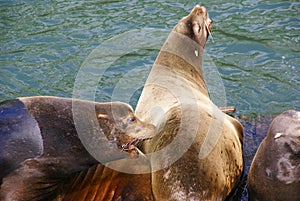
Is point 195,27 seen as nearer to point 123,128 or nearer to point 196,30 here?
point 196,30

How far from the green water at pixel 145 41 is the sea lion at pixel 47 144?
244 cm

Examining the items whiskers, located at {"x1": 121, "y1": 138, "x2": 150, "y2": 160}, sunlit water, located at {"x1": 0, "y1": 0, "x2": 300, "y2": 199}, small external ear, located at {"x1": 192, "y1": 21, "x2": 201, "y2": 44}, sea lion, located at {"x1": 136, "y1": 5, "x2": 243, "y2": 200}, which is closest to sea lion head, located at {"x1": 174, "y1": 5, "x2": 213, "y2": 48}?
small external ear, located at {"x1": 192, "y1": 21, "x2": 201, "y2": 44}

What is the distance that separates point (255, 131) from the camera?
512 cm

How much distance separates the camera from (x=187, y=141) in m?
3.93

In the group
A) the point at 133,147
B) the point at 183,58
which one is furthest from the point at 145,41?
the point at 133,147

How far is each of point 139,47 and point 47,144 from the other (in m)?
→ 4.14

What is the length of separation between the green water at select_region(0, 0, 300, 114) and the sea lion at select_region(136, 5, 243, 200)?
1.33m

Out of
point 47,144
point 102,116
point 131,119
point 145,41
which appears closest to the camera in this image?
point 47,144

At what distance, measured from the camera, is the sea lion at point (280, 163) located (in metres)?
3.79

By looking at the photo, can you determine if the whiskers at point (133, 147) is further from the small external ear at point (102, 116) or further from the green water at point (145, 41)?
the green water at point (145, 41)

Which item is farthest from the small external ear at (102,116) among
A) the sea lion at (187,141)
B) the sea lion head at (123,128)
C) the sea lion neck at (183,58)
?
the sea lion neck at (183,58)

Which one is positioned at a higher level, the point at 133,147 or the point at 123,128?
the point at 123,128

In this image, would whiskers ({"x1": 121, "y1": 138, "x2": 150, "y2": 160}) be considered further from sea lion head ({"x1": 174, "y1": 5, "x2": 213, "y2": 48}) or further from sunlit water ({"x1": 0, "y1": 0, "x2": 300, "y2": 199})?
sunlit water ({"x1": 0, "y1": 0, "x2": 300, "y2": 199})

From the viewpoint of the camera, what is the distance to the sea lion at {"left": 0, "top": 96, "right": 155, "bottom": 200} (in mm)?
3636
